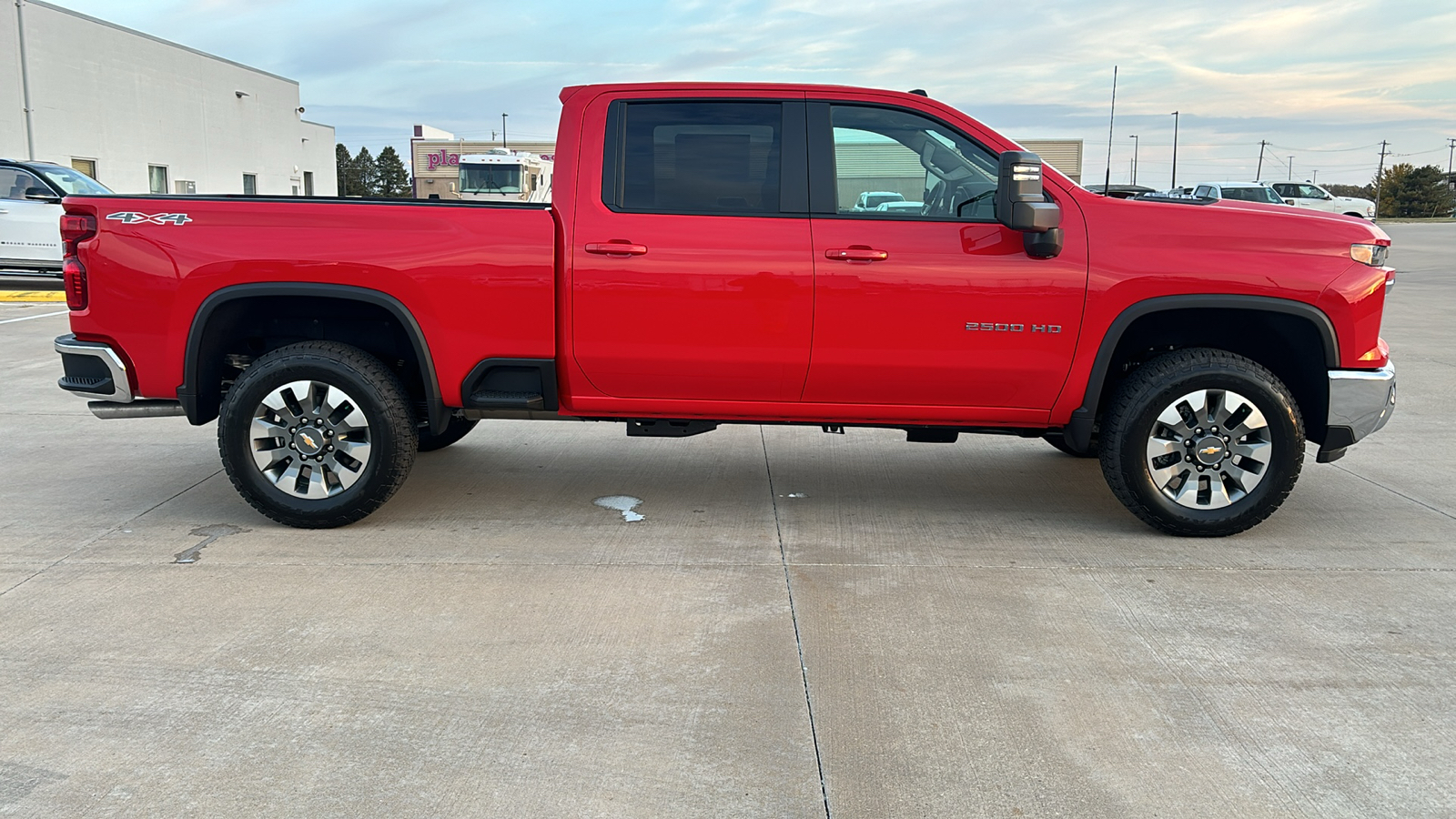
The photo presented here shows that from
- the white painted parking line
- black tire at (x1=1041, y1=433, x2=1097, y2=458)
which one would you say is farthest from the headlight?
the white painted parking line

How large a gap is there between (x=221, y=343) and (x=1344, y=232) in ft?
16.9

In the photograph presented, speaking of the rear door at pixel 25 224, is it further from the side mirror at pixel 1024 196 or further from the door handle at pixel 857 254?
the side mirror at pixel 1024 196

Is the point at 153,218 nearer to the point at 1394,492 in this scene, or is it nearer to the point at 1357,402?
the point at 1357,402

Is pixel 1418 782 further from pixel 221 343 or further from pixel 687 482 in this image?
pixel 221 343

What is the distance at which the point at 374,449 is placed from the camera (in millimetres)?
5211

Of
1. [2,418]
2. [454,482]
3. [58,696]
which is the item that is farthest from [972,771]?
[2,418]

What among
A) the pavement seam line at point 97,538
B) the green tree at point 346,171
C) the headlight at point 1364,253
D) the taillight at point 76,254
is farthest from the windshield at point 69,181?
the green tree at point 346,171

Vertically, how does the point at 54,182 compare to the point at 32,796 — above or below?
above

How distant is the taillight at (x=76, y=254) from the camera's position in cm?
512

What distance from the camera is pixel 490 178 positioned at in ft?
91.8

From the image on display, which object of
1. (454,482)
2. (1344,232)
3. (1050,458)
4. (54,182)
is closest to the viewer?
(1344,232)

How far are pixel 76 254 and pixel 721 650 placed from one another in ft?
11.7

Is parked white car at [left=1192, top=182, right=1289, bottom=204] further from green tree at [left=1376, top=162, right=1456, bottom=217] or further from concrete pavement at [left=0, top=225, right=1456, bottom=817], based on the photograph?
green tree at [left=1376, top=162, right=1456, bottom=217]

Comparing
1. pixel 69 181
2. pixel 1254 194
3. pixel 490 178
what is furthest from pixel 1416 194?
pixel 69 181
